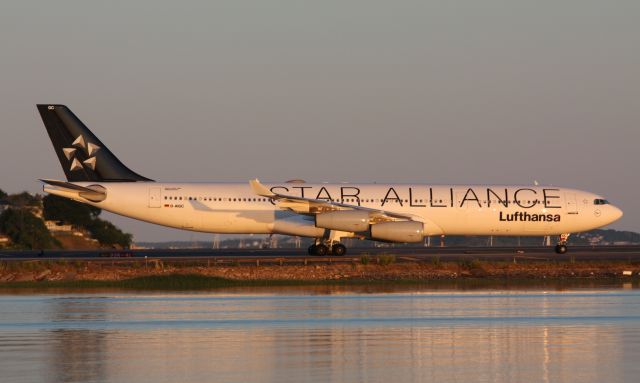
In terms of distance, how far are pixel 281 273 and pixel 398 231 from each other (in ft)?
32.2

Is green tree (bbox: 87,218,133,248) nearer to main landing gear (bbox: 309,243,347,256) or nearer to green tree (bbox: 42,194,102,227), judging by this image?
green tree (bbox: 42,194,102,227)

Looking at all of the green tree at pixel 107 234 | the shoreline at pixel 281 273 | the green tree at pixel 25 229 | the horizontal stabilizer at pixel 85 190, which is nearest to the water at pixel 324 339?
the shoreline at pixel 281 273

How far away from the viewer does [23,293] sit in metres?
34.8

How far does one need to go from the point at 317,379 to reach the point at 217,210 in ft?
118

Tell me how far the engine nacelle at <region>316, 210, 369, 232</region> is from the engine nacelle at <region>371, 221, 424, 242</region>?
641 mm

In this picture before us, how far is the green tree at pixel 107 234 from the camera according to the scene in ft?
346

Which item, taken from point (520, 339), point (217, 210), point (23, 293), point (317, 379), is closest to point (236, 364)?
point (317, 379)

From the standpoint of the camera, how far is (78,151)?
171ft

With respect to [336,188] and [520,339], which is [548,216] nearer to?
[336,188]

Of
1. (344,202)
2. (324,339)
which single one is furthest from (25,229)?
(324,339)

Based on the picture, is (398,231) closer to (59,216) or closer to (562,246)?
(562,246)

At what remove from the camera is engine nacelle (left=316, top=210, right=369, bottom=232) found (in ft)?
160

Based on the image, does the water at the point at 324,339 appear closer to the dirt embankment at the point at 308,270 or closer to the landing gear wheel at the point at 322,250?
the dirt embankment at the point at 308,270

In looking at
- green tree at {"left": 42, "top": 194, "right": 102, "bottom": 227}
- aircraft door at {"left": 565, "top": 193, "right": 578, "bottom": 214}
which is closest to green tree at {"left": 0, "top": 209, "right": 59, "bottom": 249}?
green tree at {"left": 42, "top": 194, "right": 102, "bottom": 227}
